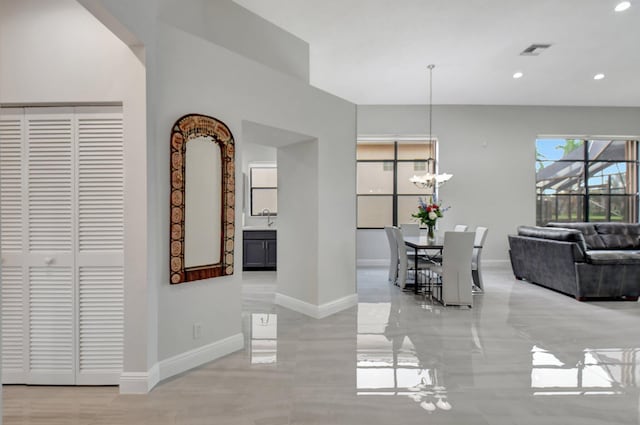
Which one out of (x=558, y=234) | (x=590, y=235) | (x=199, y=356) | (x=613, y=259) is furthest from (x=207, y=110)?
(x=590, y=235)

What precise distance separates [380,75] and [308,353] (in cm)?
465

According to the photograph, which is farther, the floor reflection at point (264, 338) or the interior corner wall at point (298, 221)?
the interior corner wall at point (298, 221)

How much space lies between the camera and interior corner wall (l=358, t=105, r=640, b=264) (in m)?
7.63

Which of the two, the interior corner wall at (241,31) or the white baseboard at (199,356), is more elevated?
the interior corner wall at (241,31)

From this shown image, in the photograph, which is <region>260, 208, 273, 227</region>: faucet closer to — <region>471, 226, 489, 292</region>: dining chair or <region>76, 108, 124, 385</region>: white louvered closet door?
<region>471, 226, 489, 292</region>: dining chair

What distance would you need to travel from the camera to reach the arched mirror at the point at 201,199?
2705 mm

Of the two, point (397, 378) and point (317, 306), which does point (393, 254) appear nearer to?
point (317, 306)

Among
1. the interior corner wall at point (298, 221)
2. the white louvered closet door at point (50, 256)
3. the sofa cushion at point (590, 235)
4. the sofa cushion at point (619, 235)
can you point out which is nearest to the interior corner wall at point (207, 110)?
the interior corner wall at point (298, 221)

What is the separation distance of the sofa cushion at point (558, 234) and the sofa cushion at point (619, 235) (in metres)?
2.10

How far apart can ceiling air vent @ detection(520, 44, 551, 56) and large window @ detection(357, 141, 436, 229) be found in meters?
2.92

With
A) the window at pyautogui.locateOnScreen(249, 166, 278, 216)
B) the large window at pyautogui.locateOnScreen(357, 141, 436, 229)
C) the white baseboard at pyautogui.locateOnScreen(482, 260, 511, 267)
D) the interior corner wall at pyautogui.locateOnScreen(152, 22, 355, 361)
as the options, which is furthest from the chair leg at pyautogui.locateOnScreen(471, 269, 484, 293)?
the window at pyautogui.locateOnScreen(249, 166, 278, 216)

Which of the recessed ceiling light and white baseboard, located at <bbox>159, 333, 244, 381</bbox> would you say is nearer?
white baseboard, located at <bbox>159, 333, 244, 381</bbox>

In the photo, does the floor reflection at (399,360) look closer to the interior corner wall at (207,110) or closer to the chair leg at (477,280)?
the interior corner wall at (207,110)

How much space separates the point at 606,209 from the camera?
7949mm
